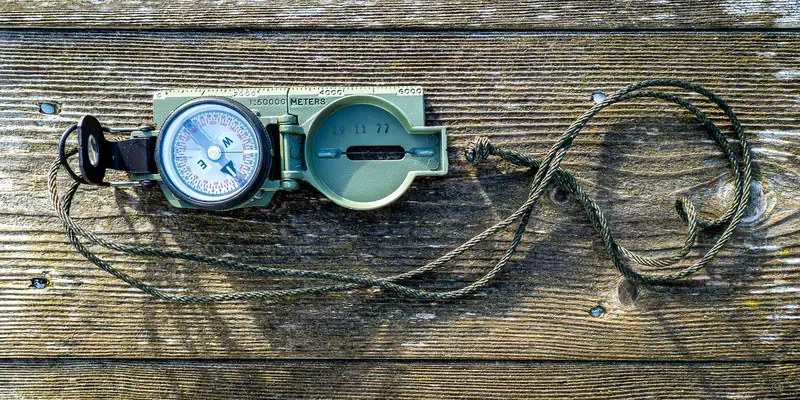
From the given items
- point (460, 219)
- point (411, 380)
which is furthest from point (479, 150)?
point (411, 380)

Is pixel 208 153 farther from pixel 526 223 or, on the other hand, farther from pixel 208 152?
pixel 526 223

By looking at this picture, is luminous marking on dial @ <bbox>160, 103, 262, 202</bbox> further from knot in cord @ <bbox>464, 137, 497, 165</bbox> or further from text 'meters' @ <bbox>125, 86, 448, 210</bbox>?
knot in cord @ <bbox>464, 137, 497, 165</bbox>

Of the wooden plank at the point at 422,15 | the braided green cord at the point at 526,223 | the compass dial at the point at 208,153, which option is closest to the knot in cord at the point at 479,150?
the braided green cord at the point at 526,223

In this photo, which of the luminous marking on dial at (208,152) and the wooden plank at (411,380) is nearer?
the luminous marking on dial at (208,152)

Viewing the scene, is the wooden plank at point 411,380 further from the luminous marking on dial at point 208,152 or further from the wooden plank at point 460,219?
the luminous marking on dial at point 208,152

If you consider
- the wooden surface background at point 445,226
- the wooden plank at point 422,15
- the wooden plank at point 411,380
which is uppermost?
the wooden plank at point 422,15

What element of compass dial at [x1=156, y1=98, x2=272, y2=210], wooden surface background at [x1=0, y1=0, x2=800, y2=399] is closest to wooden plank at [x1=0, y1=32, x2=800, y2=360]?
wooden surface background at [x1=0, y1=0, x2=800, y2=399]
